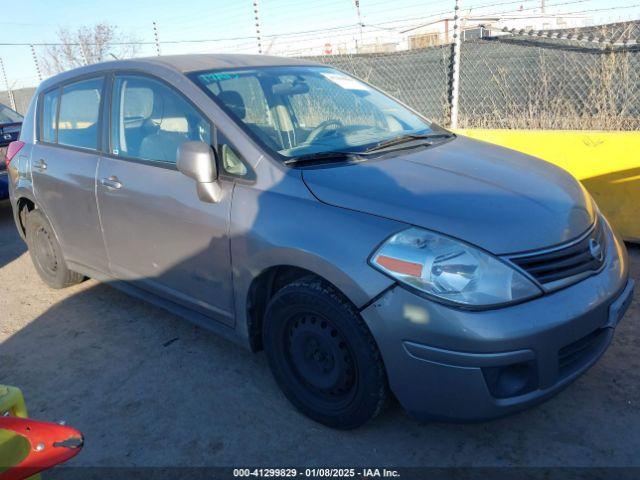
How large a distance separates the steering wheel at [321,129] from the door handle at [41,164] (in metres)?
2.22

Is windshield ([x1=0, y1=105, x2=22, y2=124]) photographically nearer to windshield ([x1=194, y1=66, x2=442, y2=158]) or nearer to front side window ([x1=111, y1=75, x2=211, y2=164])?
front side window ([x1=111, y1=75, x2=211, y2=164])

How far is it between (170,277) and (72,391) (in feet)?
2.74

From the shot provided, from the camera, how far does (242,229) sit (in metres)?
2.58

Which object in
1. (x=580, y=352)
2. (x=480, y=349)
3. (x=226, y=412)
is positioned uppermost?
(x=480, y=349)

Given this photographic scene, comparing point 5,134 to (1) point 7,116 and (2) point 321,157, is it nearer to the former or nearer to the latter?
(1) point 7,116

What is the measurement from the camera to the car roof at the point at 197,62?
3133mm

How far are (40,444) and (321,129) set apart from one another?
2051mm

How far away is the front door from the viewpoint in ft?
9.18

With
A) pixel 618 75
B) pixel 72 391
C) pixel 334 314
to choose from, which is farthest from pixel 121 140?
pixel 618 75

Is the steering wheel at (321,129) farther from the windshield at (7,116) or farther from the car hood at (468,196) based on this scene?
the windshield at (7,116)

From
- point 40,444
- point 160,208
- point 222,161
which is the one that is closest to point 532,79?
point 222,161

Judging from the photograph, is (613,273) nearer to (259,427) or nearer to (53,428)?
(259,427)

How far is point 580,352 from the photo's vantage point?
7.33 ft

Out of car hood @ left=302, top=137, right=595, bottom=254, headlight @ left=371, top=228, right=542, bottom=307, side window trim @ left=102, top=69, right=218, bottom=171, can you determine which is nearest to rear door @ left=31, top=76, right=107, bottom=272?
side window trim @ left=102, top=69, right=218, bottom=171
